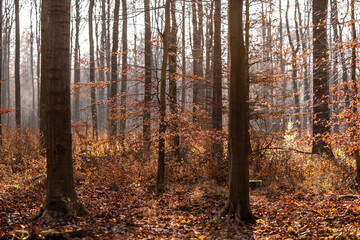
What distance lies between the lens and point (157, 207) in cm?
781

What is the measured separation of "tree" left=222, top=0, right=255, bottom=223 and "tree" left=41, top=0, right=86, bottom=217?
10.4 feet

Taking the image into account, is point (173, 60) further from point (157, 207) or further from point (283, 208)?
point (283, 208)

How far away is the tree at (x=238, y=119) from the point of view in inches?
246

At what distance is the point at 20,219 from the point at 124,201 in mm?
2695

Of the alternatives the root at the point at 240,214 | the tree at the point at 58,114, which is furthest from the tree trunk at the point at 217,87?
the tree at the point at 58,114

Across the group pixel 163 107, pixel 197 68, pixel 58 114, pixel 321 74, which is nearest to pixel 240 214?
pixel 163 107

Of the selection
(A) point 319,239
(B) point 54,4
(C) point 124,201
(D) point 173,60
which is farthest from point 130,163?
(A) point 319,239

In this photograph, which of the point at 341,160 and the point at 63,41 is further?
the point at 341,160

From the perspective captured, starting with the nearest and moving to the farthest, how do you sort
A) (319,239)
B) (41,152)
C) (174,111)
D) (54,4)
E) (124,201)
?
(319,239) → (54,4) → (124,201) → (174,111) → (41,152)

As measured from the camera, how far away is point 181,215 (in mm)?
7281

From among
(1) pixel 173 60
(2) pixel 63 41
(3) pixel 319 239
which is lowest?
(3) pixel 319 239

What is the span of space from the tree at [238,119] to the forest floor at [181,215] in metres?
0.50

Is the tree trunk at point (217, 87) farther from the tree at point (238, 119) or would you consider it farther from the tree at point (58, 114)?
the tree at point (58, 114)

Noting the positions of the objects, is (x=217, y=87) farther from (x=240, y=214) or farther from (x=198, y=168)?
(x=240, y=214)
